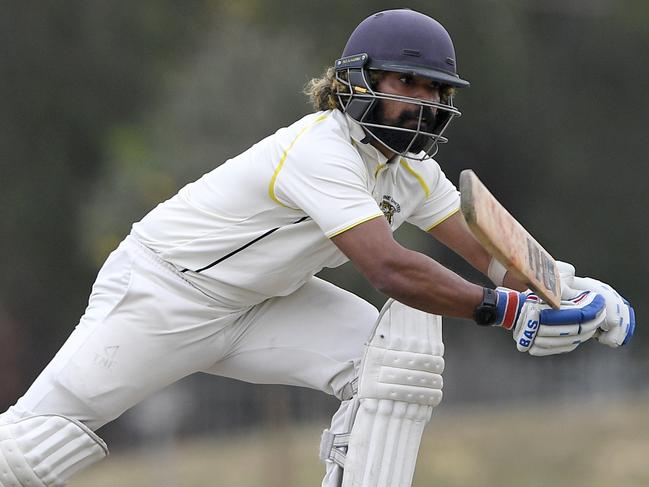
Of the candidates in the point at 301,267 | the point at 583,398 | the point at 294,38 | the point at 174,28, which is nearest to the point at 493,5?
the point at 174,28

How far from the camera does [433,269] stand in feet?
11.6

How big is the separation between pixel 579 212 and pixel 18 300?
295 inches

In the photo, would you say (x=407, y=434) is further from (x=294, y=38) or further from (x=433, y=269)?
(x=294, y=38)

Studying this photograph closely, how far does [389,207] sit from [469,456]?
19.1ft

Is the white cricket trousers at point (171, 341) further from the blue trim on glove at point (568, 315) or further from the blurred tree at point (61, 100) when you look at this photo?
the blurred tree at point (61, 100)

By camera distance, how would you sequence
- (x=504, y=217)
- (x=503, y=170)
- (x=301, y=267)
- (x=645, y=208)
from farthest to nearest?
Result: (x=645, y=208) < (x=503, y=170) < (x=301, y=267) < (x=504, y=217)

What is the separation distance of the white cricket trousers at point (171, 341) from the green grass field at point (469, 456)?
4067 mm

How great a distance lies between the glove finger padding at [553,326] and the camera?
352cm

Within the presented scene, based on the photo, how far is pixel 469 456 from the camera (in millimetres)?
9516

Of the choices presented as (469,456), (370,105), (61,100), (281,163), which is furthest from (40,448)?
(61,100)

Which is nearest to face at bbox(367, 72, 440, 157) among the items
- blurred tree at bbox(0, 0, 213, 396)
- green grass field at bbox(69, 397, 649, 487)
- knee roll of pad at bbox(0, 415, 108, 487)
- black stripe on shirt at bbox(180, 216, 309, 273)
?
black stripe on shirt at bbox(180, 216, 309, 273)

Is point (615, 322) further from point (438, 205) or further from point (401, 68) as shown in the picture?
point (401, 68)

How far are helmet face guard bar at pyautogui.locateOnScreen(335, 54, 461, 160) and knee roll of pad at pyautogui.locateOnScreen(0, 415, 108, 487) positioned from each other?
124 cm

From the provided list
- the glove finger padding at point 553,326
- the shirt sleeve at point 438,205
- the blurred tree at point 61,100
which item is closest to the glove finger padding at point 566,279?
the glove finger padding at point 553,326
